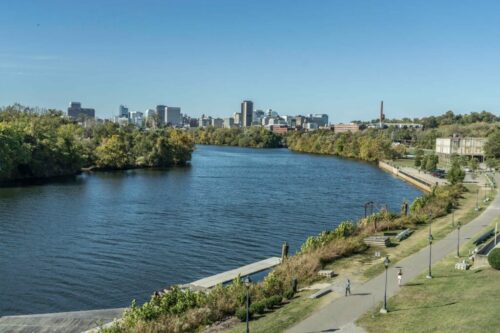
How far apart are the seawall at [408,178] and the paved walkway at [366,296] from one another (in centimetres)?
4166

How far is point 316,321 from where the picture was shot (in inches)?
854

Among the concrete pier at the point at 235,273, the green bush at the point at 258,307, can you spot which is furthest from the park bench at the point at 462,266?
the green bush at the point at 258,307

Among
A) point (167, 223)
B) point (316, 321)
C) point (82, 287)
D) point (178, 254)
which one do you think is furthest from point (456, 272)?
point (167, 223)

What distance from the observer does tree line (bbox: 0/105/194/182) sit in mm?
81000

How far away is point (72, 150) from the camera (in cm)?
9456

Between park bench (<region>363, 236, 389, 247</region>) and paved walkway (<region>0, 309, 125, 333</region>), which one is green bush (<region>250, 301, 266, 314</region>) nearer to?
paved walkway (<region>0, 309, 125, 333</region>)

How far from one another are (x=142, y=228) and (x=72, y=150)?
53.9m

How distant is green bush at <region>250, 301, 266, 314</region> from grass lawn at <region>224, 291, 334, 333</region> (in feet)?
1.19

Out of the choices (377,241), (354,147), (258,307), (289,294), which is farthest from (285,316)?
(354,147)

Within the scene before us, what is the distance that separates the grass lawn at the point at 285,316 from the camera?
835 inches

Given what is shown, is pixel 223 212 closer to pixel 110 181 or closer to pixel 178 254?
pixel 178 254

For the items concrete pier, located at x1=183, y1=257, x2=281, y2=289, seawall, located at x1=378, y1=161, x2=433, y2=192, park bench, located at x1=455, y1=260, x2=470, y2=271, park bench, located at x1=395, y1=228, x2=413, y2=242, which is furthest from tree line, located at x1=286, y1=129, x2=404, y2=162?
park bench, located at x1=455, y1=260, x2=470, y2=271

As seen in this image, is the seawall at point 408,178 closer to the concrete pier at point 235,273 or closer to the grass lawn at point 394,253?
the grass lawn at point 394,253

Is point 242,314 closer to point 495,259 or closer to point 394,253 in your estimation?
point 495,259
